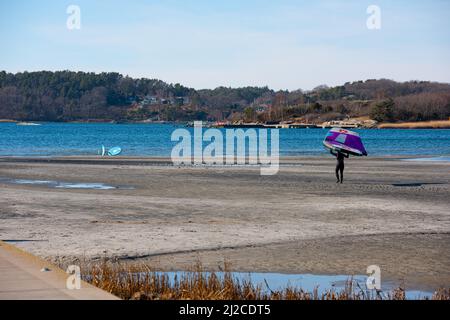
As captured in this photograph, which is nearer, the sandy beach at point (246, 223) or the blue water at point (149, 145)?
the sandy beach at point (246, 223)

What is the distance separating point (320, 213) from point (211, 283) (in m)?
11.0

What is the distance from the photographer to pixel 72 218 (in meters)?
19.5

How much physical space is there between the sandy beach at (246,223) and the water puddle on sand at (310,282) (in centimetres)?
45

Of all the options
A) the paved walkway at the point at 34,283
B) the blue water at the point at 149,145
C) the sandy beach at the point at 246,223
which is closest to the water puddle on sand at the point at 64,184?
the sandy beach at the point at 246,223

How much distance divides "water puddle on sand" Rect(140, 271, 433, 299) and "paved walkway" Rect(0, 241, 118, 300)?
7.05ft

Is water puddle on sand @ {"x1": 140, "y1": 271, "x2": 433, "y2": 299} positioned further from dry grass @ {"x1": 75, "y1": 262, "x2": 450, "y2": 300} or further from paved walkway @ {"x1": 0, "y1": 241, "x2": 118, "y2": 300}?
paved walkway @ {"x1": 0, "y1": 241, "x2": 118, "y2": 300}

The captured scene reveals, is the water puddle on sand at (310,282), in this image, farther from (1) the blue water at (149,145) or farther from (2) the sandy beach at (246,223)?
(1) the blue water at (149,145)

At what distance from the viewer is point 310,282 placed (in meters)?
12.6

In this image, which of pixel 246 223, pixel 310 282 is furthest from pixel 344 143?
pixel 310 282

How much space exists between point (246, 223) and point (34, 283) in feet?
31.5

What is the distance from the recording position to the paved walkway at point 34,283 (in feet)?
30.2
